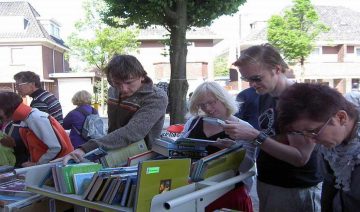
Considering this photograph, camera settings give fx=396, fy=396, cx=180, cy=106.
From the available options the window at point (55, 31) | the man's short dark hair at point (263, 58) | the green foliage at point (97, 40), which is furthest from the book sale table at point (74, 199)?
the window at point (55, 31)

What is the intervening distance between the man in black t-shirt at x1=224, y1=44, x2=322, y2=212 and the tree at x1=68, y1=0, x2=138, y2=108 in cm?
2075

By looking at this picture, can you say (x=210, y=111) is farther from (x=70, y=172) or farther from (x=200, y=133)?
(x=70, y=172)

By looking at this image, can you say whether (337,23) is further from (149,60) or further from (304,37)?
(149,60)

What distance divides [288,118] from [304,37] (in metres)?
22.1

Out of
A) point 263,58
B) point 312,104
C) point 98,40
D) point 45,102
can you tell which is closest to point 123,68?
point 263,58

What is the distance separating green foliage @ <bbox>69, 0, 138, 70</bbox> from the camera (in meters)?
22.9

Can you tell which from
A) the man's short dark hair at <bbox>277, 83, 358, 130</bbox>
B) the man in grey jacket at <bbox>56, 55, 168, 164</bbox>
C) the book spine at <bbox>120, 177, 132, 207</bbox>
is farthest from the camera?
the man in grey jacket at <bbox>56, 55, 168, 164</bbox>

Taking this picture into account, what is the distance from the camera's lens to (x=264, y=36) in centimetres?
2817

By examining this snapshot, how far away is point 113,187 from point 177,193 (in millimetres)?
303

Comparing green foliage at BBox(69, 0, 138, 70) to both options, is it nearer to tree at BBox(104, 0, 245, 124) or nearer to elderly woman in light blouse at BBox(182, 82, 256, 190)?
tree at BBox(104, 0, 245, 124)

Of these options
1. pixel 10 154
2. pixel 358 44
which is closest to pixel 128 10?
pixel 10 154

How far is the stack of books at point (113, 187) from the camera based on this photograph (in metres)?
1.82

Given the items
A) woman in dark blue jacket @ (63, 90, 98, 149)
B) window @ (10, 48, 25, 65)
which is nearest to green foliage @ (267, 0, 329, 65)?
window @ (10, 48, 25, 65)

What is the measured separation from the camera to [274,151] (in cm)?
196
